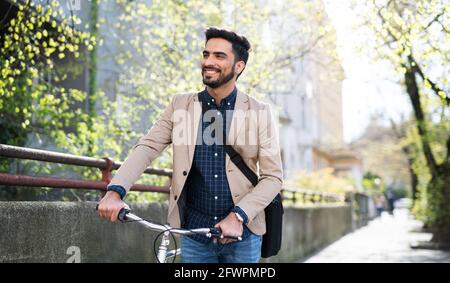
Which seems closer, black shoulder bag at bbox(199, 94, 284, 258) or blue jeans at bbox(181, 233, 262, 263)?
blue jeans at bbox(181, 233, 262, 263)

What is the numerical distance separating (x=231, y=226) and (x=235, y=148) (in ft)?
A: 1.81

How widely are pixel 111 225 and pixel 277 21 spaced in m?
8.67

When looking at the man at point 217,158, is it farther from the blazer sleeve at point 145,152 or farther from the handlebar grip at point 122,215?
the handlebar grip at point 122,215

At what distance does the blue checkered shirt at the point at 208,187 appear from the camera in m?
3.81

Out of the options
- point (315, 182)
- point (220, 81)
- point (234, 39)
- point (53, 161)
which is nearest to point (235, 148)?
point (220, 81)

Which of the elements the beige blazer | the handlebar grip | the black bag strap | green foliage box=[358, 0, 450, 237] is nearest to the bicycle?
the handlebar grip

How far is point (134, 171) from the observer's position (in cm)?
365

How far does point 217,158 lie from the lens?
3.83m

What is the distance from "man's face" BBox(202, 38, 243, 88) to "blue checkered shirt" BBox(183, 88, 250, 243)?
0.28 m

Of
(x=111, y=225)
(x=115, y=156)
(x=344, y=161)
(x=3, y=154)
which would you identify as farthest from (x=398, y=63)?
(x=344, y=161)

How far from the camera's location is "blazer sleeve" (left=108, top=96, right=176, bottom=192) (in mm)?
3592

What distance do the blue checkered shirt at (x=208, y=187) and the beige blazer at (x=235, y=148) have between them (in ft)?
0.16

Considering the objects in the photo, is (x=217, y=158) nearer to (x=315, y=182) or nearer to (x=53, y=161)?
(x=53, y=161)

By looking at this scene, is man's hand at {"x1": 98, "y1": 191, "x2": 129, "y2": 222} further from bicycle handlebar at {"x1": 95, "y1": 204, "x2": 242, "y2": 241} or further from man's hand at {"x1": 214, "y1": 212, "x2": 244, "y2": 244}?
man's hand at {"x1": 214, "y1": 212, "x2": 244, "y2": 244}
